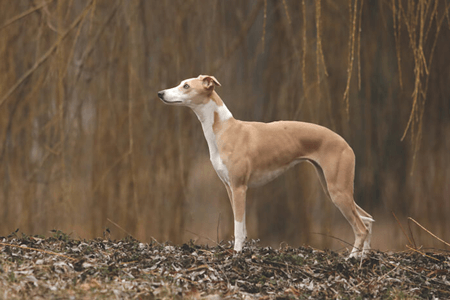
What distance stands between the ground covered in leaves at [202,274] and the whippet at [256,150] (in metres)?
0.28

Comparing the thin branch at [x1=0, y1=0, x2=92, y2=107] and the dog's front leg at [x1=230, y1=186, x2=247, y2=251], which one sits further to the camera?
the thin branch at [x1=0, y1=0, x2=92, y2=107]

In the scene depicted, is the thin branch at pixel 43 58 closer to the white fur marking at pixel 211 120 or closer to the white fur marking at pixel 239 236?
the white fur marking at pixel 211 120

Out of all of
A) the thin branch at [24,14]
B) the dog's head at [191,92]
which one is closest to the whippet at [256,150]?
the dog's head at [191,92]

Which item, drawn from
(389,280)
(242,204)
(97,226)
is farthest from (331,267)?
(97,226)

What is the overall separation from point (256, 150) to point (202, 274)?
827 mm

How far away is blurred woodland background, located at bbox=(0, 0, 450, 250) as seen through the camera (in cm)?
418

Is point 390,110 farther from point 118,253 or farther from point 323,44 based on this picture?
point 118,253

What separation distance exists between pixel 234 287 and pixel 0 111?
2352mm

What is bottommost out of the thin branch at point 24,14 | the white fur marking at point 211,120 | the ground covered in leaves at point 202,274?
the ground covered in leaves at point 202,274

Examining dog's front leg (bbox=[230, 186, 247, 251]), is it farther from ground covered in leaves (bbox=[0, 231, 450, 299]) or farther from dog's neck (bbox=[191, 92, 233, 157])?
dog's neck (bbox=[191, 92, 233, 157])

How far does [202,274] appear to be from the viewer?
302 cm

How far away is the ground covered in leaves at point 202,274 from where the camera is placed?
2.68 metres

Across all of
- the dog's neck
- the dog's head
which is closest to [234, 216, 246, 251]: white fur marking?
the dog's neck

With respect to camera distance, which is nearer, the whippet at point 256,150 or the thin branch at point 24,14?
the whippet at point 256,150
